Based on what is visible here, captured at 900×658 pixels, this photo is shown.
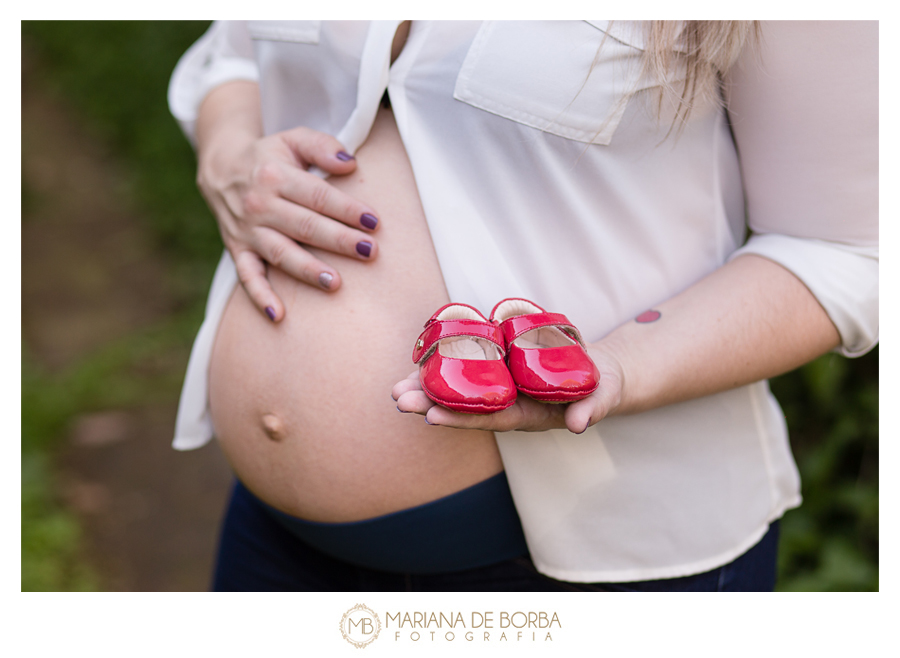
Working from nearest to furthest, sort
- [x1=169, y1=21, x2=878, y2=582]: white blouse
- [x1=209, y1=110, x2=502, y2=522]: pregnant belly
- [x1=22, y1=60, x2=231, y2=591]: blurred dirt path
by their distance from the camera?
[x1=169, y1=21, x2=878, y2=582]: white blouse < [x1=209, y1=110, x2=502, y2=522]: pregnant belly < [x1=22, y1=60, x2=231, y2=591]: blurred dirt path

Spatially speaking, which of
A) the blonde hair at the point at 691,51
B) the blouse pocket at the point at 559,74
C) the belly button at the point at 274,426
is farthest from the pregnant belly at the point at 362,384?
the blonde hair at the point at 691,51

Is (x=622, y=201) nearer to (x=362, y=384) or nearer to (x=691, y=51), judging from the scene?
(x=691, y=51)

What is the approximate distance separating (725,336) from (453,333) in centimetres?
41

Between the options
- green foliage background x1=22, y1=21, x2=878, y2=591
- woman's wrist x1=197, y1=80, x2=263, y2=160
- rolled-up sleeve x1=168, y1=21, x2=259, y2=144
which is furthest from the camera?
green foliage background x1=22, y1=21, x2=878, y2=591

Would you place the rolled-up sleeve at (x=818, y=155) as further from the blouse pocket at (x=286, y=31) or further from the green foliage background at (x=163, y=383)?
the green foliage background at (x=163, y=383)

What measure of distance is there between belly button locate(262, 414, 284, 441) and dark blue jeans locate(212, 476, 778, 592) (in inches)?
8.9

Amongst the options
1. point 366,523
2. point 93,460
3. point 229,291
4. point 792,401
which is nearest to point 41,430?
point 93,460

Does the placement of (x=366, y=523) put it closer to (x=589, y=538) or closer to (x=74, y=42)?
(x=589, y=538)

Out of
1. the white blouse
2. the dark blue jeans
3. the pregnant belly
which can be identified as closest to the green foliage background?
the dark blue jeans

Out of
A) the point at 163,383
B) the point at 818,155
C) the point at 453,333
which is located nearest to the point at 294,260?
the point at 453,333

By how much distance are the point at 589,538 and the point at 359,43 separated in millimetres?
877

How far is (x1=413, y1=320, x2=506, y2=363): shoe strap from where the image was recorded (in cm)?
93
